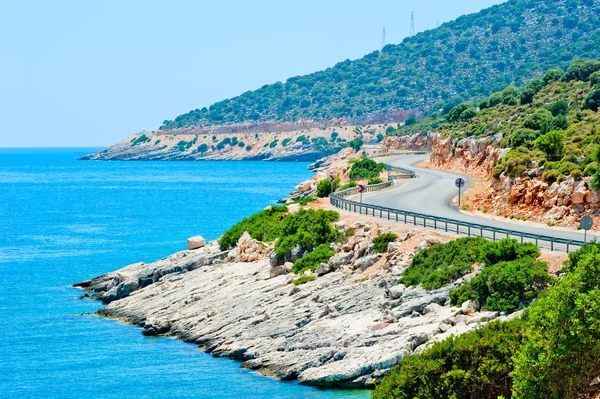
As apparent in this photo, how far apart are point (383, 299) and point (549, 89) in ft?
207

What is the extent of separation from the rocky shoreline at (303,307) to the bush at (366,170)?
3157cm

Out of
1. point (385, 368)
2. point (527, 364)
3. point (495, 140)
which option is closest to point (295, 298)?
point (385, 368)

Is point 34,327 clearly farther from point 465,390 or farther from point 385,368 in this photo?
point 465,390

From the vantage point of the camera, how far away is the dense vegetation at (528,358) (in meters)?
23.2

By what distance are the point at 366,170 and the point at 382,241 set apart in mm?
45278

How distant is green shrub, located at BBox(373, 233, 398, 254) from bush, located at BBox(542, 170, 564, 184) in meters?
9.18

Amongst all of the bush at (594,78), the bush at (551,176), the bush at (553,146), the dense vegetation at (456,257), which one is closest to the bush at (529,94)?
the bush at (594,78)

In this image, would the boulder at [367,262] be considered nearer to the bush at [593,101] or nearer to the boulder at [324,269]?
the boulder at [324,269]

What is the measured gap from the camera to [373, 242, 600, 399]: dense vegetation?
2320cm

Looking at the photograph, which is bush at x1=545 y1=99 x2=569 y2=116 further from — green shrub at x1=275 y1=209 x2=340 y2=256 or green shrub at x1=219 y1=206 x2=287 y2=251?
green shrub at x1=275 y1=209 x2=340 y2=256

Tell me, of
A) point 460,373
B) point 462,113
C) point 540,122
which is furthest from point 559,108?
point 460,373

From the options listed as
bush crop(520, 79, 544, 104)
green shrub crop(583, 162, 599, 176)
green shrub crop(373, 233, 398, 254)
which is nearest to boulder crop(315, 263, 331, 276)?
green shrub crop(373, 233, 398, 254)

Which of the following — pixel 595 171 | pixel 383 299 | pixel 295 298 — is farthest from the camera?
pixel 595 171

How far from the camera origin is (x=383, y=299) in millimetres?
37750
